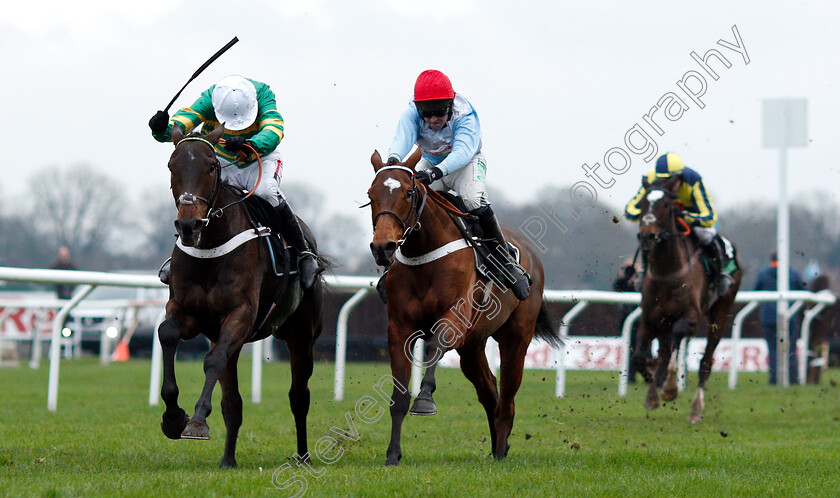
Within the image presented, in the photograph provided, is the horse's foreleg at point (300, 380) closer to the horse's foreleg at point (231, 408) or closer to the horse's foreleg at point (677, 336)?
the horse's foreleg at point (231, 408)

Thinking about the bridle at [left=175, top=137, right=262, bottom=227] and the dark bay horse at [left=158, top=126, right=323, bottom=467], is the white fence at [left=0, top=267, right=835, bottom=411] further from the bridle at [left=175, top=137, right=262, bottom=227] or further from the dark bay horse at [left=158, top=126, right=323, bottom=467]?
the bridle at [left=175, top=137, right=262, bottom=227]

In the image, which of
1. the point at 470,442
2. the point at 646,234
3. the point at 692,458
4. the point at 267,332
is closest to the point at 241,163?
the point at 267,332

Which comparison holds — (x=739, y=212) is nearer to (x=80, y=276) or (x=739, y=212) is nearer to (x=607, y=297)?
(x=607, y=297)

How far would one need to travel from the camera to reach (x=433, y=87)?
6.13 metres

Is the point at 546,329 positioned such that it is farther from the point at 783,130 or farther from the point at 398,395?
the point at 783,130

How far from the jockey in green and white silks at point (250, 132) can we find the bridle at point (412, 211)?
3.23 ft

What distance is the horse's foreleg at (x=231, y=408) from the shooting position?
604 centimetres

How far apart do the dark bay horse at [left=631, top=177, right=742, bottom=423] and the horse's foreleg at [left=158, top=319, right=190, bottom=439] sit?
5390 millimetres

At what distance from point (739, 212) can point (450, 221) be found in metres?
13.5

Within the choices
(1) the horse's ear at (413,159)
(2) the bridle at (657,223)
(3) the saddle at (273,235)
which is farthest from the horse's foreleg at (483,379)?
(2) the bridle at (657,223)

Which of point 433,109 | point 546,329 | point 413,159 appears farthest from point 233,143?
point 546,329

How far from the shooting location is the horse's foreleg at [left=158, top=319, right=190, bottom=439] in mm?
5301

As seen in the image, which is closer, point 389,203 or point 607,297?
point 389,203

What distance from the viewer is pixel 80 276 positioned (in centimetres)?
860
